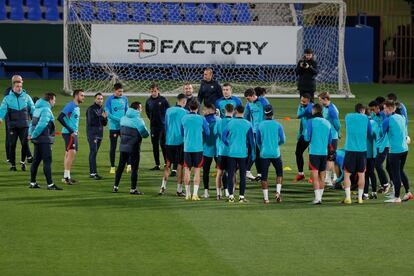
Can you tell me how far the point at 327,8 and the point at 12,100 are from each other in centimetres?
2383

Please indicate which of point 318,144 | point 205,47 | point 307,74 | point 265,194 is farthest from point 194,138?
point 205,47

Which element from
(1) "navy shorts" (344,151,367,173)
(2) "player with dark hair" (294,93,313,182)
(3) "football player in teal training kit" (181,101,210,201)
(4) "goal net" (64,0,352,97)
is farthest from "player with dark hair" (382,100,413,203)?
(4) "goal net" (64,0,352,97)

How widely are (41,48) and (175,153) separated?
28937mm

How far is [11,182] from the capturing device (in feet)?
75.5

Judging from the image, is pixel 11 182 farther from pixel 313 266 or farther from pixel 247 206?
pixel 313 266

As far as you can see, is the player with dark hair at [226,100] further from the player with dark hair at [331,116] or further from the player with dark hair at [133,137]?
the player with dark hair at [133,137]

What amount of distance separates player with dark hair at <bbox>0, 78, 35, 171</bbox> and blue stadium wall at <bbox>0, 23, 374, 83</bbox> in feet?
78.5

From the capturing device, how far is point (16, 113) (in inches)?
965

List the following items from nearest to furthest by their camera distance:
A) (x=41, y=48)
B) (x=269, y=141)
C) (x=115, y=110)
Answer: (x=269, y=141), (x=115, y=110), (x=41, y=48)

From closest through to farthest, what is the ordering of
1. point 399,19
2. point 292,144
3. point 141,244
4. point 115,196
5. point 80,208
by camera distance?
point 141,244, point 80,208, point 115,196, point 292,144, point 399,19

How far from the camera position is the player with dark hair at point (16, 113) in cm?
2445

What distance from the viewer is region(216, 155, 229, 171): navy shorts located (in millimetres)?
20392

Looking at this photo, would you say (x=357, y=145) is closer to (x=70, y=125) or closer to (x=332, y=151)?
(x=332, y=151)

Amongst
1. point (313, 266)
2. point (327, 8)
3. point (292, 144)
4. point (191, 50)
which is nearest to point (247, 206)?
point (313, 266)
